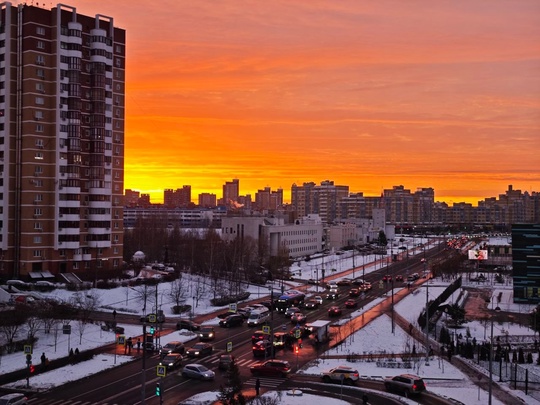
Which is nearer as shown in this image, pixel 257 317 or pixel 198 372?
pixel 198 372

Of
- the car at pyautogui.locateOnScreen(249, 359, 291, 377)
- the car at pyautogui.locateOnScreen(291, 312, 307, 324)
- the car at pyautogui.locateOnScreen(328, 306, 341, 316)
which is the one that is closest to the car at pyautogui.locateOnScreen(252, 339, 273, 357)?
the car at pyautogui.locateOnScreen(249, 359, 291, 377)

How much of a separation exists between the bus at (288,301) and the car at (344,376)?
83.4 feet

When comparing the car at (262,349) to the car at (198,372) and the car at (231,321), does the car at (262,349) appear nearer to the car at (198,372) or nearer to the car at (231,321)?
the car at (198,372)

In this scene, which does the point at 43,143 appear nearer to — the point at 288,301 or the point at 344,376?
the point at 288,301

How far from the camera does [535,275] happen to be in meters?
68.4

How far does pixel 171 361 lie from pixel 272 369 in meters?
6.24

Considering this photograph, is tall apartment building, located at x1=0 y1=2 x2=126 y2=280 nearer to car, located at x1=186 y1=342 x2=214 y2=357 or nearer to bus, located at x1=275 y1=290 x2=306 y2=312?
bus, located at x1=275 y1=290 x2=306 y2=312

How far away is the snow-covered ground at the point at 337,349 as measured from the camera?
1319 inches

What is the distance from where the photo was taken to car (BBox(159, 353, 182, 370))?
121 ft

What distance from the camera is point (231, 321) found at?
168 ft

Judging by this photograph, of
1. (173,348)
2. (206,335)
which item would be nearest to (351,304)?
(206,335)

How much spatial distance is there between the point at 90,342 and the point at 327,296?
32.9 metres

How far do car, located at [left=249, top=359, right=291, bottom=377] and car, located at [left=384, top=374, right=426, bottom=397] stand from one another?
19.8 feet

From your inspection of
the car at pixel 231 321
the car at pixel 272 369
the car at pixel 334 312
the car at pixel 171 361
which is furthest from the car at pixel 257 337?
the car at pixel 334 312
